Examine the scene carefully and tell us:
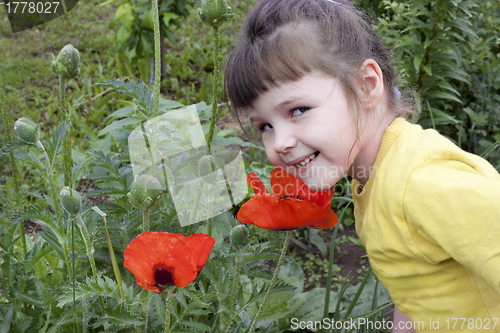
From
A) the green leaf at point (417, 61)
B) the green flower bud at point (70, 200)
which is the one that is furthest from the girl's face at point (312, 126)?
the green leaf at point (417, 61)

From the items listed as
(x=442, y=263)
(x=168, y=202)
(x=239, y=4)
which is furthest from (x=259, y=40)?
(x=239, y=4)

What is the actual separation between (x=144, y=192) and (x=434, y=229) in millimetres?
553

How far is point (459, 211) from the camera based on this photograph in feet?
2.71

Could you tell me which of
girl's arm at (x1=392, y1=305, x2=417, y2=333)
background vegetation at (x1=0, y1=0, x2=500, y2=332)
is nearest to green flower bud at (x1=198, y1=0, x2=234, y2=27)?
background vegetation at (x1=0, y1=0, x2=500, y2=332)

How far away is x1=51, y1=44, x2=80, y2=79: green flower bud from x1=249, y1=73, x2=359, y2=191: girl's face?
16.4 inches

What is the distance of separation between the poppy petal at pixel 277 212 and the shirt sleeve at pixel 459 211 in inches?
7.7

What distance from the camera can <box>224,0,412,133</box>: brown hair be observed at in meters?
0.99

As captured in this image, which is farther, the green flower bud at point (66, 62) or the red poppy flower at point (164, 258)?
the green flower bud at point (66, 62)

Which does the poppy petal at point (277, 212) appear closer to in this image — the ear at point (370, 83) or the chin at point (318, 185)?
the chin at point (318, 185)

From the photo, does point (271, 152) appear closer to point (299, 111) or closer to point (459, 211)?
point (299, 111)

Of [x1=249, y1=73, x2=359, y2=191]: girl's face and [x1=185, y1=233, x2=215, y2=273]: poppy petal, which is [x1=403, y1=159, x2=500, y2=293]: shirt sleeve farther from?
[x1=185, y1=233, x2=215, y2=273]: poppy petal

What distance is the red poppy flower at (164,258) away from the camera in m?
0.73

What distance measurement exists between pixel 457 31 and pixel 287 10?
1508 millimetres

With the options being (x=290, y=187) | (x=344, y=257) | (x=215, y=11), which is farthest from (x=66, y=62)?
(x=344, y=257)
